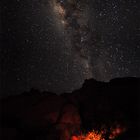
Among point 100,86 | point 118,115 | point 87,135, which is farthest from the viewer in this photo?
point 100,86

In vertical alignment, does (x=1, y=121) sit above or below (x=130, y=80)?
below

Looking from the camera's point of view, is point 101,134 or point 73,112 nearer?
point 101,134

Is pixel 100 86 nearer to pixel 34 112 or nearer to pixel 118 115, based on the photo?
pixel 118 115

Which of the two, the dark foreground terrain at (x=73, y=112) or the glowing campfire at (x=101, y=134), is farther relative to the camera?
the dark foreground terrain at (x=73, y=112)

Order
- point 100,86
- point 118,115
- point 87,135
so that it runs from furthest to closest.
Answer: point 100,86 → point 118,115 → point 87,135

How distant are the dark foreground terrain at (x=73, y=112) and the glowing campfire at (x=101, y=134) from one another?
0.38 feet

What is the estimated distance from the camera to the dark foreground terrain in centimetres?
1414

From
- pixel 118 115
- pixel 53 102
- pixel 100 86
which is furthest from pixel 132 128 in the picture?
pixel 53 102

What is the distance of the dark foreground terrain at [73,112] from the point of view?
46.4 ft

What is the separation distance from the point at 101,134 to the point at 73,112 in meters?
1.97

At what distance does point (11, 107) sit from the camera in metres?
15.6

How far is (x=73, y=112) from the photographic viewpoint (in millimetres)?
15031

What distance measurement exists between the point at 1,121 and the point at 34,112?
1.86 metres

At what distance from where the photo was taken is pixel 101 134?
1394cm
